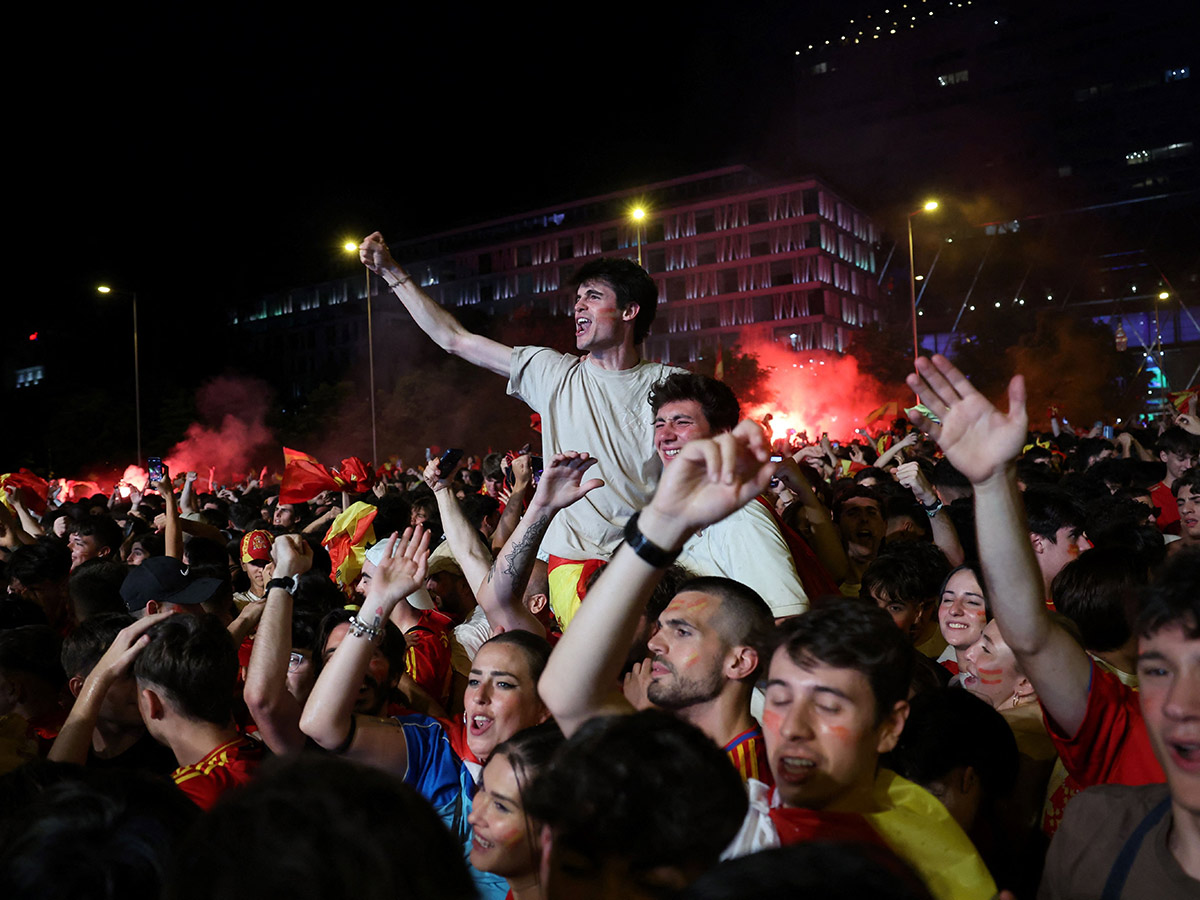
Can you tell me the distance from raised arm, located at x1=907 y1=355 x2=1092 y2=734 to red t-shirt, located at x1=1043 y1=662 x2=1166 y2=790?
4 centimetres

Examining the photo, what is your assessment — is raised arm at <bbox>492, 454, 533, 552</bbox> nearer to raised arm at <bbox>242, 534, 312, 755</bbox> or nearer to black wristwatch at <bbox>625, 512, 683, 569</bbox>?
raised arm at <bbox>242, 534, 312, 755</bbox>

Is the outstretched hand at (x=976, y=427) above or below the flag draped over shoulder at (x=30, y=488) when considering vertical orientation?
above

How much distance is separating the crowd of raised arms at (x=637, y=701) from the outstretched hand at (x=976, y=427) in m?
0.01

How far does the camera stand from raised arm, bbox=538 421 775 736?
2.31 meters

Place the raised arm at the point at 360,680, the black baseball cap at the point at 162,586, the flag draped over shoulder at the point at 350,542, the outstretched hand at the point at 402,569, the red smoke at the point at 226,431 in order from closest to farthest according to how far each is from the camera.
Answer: the raised arm at the point at 360,680, the outstretched hand at the point at 402,569, the black baseball cap at the point at 162,586, the flag draped over shoulder at the point at 350,542, the red smoke at the point at 226,431

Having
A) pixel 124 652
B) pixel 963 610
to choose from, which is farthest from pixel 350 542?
pixel 963 610

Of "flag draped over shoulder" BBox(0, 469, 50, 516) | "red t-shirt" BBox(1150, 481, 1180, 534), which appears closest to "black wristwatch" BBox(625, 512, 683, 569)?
"red t-shirt" BBox(1150, 481, 1180, 534)

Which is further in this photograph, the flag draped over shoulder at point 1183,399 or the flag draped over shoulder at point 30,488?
the flag draped over shoulder at point 1183,399

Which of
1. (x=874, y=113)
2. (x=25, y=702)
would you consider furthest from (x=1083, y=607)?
(x=874, y=113)

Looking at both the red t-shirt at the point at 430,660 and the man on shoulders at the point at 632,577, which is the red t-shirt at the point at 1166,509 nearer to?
the red t-shirt at the point at 430,660

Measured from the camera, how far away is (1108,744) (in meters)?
2.83

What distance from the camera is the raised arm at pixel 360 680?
325 cm

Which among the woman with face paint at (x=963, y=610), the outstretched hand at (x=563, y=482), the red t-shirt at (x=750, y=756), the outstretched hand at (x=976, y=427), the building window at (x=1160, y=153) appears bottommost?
the red t-shirt at (x=750, y=756)

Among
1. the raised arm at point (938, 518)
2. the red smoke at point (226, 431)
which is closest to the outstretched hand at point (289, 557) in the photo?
the raised arm at point (938, 518)
